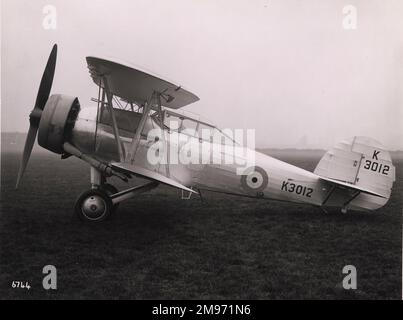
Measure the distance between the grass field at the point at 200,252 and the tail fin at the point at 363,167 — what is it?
22.2 inches

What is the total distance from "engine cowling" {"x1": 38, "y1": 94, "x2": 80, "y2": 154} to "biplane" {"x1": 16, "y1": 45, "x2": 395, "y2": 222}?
0.05 ft

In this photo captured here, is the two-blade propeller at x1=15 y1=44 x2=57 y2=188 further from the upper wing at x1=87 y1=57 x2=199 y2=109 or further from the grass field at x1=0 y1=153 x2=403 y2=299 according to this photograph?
the grass field at x1=0 y1=153 x2=403 y2=299

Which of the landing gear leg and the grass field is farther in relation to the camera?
the landing gear leg

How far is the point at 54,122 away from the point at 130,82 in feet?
Result: 4.55

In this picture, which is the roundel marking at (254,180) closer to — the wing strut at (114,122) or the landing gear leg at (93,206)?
the wing strut at (114,122)

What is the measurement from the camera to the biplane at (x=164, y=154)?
5.84 metres

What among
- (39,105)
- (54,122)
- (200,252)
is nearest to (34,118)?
(39,105)

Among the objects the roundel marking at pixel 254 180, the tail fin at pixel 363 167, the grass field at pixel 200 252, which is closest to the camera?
the grass field at pixel 200 252

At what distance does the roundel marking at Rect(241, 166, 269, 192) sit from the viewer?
255 inches

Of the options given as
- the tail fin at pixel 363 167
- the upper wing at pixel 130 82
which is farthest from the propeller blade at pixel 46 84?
the tail fin at pixel 363 167

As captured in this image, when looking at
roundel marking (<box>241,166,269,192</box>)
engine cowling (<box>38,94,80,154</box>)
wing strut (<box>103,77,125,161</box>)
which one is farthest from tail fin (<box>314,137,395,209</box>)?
engine cowling (<box>38,94,80,154</box>)

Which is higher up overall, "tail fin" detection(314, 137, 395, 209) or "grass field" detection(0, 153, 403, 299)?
"tail fin" detection(314, 137, 395, 209)

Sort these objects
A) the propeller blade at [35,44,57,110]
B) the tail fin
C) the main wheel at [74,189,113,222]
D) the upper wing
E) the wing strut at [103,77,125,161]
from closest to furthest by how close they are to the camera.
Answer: the upper wing, the wing strut at [103,77,125,161], the main wheel at [74,189,113,222], the propeller blade at [35,44,57,110], the tail fin

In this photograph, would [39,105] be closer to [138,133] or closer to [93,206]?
[138,133]
